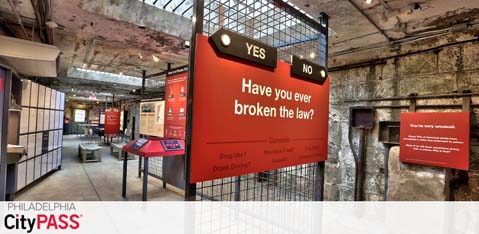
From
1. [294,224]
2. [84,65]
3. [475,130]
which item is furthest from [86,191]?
[475,130]

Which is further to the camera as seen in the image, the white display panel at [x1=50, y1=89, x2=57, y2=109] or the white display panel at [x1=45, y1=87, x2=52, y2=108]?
the white display panel at [x1=50, y1=89, x2=57, y2=109]

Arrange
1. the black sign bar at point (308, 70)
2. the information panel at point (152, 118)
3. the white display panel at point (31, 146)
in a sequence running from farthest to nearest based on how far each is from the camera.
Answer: the information panel at point (152, 118)
the white display panel at point (31, 146)
the black sign bar at point (308, 70)

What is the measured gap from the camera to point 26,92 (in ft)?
13.9

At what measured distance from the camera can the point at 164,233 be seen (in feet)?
10.2

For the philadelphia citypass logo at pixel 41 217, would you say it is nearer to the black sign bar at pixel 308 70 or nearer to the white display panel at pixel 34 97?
the white display panel at pixel 34 97

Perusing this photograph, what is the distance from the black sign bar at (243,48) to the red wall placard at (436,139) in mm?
2967

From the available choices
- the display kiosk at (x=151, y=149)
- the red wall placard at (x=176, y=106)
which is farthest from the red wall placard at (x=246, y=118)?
the red wall placard at (x=176, y=106)

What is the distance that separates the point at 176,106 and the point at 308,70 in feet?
10.2

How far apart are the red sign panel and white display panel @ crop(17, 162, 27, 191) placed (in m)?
6.78

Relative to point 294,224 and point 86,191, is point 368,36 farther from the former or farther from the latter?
point 86,191

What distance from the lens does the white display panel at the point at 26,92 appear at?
4.16m

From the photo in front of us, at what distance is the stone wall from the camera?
314cm

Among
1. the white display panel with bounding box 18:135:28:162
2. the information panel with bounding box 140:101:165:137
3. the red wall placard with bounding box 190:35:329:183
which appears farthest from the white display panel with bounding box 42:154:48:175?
the red wall placard with bounding box 190:35:329:183

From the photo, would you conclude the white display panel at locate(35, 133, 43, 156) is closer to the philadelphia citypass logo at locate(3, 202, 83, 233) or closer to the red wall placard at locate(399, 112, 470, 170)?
the philadelphia citypass logo at locate(3, 202, 83, 233)
